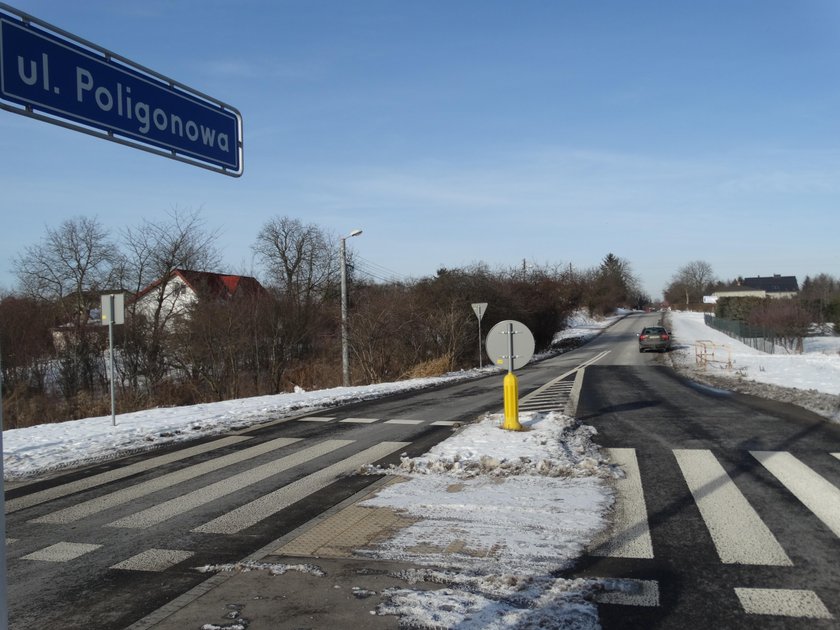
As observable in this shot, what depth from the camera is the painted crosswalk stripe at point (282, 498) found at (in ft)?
18.9

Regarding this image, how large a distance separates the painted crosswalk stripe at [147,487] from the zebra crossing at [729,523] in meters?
4.86

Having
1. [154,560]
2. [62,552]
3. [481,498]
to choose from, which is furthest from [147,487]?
[481,498]

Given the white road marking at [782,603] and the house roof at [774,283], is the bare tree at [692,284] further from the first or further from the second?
the white road marking at [782,603]

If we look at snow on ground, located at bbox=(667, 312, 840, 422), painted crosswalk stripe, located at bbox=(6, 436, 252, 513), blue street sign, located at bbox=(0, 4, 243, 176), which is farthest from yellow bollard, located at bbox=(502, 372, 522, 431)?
blue street sign, located at bbox=(0, 4, 243, 176)

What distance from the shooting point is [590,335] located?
61.2 m

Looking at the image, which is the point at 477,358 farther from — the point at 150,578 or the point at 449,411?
the point at 150,578

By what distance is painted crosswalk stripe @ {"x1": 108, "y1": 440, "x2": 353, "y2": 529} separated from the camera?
603 cm

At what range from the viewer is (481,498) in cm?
646

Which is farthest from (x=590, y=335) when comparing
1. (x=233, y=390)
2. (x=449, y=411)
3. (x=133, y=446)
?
(x=133, y=446)

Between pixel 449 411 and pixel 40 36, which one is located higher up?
pixel 40 36

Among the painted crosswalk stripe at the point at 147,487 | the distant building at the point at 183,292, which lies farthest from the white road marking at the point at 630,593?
the distant building at the point at 183,292

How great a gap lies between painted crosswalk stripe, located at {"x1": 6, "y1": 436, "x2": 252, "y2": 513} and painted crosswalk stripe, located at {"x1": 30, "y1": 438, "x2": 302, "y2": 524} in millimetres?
543

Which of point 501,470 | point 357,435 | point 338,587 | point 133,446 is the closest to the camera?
point 338,587

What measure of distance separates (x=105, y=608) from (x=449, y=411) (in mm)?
10297
